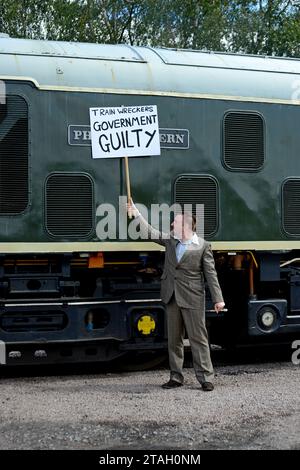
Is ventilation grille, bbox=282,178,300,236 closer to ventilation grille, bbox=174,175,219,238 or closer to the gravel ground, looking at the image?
ventilation grille, bbox=174,175,219,238

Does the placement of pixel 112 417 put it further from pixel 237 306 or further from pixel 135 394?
pixel 237 306

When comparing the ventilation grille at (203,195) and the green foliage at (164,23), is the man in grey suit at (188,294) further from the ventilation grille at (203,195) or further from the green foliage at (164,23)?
the green foliage at (164,23)

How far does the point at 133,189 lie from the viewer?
8.48 m

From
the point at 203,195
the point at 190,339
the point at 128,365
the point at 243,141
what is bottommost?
the point at 128,365

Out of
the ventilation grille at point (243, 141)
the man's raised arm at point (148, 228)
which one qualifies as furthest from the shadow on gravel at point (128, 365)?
the ventilation grille at point (243, 141)

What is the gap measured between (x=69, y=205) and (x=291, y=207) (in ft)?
8.93

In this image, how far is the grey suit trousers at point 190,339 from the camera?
770 centimetres

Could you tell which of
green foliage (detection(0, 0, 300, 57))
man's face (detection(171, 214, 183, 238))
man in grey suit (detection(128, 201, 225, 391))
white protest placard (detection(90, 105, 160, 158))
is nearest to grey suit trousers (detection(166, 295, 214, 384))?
man in grey suit (detection(128, 201, 225, 391))

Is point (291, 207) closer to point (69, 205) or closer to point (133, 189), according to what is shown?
point (133, 189)

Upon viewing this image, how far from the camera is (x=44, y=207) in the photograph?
8148 mm

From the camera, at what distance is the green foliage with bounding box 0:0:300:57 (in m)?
20.3

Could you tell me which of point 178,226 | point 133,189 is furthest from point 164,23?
point 178,226

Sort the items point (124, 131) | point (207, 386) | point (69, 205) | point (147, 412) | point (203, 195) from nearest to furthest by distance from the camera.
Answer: point (147, 412) < point (207, 386) < point (69, 205) < point (124, 131) < point (203, 195)

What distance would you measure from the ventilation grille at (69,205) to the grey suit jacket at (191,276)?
41.0 inches
